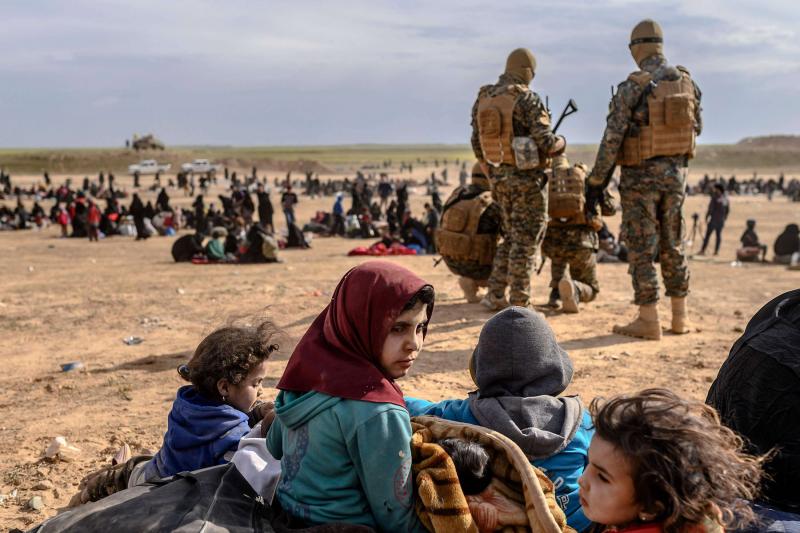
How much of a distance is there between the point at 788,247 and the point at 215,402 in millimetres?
13136

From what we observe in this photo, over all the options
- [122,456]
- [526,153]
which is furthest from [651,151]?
[122,456]

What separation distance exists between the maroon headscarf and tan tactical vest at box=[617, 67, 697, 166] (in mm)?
4895

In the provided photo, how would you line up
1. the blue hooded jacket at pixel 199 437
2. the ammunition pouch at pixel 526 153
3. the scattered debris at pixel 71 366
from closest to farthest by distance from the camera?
the blue hooded jacket at pixel 199 437 → the scattered debris at pixel 71 366 → the ammunition pouch at pixel 526 153

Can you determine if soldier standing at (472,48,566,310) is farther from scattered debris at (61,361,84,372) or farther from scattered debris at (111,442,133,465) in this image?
scattered debris at (111,442,133,465)

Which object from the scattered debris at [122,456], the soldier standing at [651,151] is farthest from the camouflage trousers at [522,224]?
the scattered debris at [122,456]

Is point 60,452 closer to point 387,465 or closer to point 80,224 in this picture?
point 387,465

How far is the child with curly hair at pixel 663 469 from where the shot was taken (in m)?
1.83

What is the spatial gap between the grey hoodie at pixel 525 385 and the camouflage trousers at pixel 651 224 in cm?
450

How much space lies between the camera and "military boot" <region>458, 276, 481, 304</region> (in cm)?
883

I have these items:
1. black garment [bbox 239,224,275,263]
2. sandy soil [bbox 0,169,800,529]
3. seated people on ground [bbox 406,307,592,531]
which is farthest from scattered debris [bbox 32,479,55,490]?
black garment [bbox 239,224,275,263]

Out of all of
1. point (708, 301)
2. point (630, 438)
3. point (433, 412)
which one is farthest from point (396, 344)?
point (708, 301)

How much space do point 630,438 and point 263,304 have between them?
761 cm

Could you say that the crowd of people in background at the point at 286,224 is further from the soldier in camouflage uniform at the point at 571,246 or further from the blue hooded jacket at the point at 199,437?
the blue hooded jacket at the point at 199,437

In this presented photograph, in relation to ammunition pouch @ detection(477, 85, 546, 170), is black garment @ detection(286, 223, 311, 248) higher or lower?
lower
